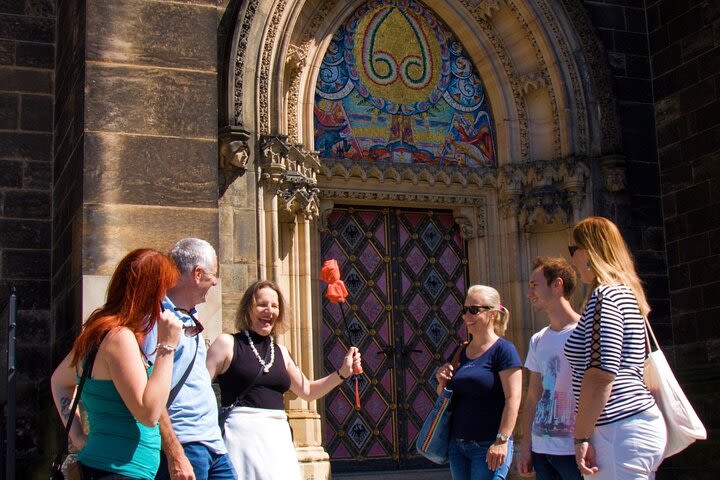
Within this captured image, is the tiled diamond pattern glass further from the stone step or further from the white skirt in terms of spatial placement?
the white skirt

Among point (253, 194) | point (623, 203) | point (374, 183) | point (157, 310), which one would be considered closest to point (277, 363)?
point (157, 310)

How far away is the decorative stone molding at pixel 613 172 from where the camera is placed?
34.5ft

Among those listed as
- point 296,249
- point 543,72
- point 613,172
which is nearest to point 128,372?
point 296,249

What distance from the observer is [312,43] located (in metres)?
10.2

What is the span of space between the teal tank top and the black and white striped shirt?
5.86 feet

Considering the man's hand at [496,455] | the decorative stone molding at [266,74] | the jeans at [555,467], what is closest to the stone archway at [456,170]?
the decorative stone molding at [266,74]

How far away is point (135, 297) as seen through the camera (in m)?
4.10

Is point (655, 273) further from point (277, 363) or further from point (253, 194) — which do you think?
point (277, 363)

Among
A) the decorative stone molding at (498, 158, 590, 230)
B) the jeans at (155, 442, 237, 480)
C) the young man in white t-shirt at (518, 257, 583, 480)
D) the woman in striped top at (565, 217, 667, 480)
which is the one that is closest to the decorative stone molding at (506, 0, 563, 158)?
the decorative stone molding at (498, 158, 590, 230)

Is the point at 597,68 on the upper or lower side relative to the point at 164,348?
upper

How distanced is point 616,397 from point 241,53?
5486 mm

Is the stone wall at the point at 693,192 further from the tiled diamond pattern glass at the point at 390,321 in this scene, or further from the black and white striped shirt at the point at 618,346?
the black and white striped shirt at the point at 618,346

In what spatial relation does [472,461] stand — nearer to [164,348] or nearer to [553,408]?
[553,408]

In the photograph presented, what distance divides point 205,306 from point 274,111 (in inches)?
86.7
